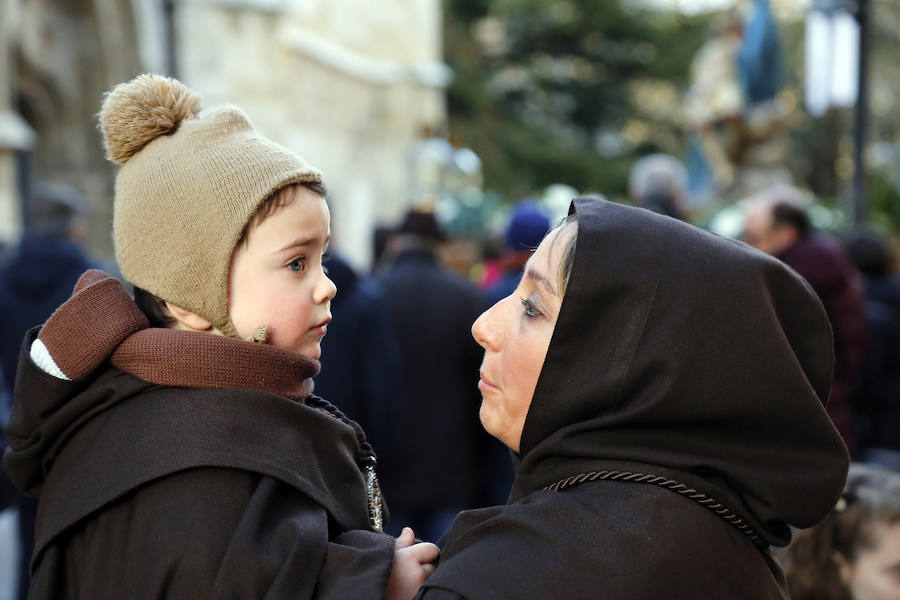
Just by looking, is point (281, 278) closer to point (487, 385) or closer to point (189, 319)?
point (189, 319)

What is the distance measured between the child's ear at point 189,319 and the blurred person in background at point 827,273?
3.76m

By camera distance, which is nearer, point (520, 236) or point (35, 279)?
point (35, 279)

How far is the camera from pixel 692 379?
5.28 ft

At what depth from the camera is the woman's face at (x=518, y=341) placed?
1.78 meters

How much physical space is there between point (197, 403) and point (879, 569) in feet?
5.45

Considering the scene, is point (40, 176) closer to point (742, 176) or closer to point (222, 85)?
point (222, 85)

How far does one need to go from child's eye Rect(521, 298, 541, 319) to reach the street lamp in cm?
708

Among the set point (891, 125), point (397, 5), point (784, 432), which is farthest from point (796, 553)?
point (891, 125)

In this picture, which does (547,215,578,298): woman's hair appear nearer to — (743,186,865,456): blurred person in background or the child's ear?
the child's ear

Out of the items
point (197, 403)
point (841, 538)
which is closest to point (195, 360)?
point (197, 403)

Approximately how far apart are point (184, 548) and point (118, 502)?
16 cm

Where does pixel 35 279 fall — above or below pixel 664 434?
below

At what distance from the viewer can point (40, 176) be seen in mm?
14453

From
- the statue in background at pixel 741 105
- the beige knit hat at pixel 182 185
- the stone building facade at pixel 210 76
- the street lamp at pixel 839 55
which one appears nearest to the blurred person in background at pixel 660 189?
the street lamp at pixel 839 55
